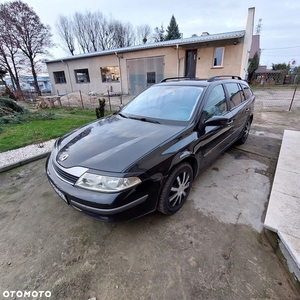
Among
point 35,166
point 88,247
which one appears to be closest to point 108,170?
point 88,247

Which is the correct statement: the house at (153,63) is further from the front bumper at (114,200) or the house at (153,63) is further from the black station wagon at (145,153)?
the front bumper at (114,200)

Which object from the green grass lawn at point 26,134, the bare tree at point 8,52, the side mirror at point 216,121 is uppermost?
the bare tree at point 8,52

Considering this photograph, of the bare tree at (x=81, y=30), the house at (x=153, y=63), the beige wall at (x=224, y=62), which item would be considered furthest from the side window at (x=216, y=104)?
the bare tree at (x=81, y=30)

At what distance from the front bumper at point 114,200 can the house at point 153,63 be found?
1143 centimetres

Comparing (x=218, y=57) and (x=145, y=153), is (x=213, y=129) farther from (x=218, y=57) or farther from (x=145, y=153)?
(x=218, y=57)

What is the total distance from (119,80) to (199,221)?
15.5 m

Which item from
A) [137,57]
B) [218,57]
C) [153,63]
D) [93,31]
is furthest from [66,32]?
[218,57]

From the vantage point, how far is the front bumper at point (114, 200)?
4.96 ft

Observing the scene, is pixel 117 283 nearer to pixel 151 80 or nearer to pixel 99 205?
pixel 99 205

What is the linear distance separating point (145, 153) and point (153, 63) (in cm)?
1344

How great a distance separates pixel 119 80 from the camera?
15484mm

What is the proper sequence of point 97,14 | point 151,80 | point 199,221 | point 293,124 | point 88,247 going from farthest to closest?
point 97,14 → point 151,80 → point 293,124 → point 199,221 → point 88,247

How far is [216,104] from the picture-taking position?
2.70m

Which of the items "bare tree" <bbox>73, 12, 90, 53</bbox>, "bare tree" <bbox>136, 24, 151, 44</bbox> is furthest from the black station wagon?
"bare tree" <bbox>136, 24, 151, 44</bbox>
